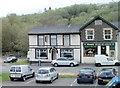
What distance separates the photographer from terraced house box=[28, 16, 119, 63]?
120 ft

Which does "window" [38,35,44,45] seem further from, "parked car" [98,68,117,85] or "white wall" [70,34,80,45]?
"parked car" [98,68,117,85]

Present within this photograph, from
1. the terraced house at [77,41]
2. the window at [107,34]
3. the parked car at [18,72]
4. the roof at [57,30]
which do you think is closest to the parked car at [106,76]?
the parked car at [18,72]

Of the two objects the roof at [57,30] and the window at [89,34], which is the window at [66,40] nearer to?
the roof at [57,30]

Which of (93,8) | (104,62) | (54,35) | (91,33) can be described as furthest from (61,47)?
(93,8)

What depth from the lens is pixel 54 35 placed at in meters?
39.1

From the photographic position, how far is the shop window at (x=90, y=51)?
3750cm

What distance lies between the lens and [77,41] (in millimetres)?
37969

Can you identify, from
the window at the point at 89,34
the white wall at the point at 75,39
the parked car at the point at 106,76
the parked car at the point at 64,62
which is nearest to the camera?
the parked car at the point at 106,76

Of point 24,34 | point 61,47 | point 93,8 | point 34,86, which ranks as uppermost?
point 93,8

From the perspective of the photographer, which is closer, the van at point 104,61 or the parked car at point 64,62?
the van at point 104,61

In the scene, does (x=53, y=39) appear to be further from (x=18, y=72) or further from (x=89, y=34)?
(x=18, y=72)

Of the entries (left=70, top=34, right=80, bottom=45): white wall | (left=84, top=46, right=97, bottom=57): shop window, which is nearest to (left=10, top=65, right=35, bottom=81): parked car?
(left=70, top=34, right=80, bottom=45): white wall

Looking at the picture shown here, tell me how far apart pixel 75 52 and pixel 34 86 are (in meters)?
17.7

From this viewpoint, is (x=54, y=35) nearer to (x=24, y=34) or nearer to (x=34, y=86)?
(x=34, y=86)
